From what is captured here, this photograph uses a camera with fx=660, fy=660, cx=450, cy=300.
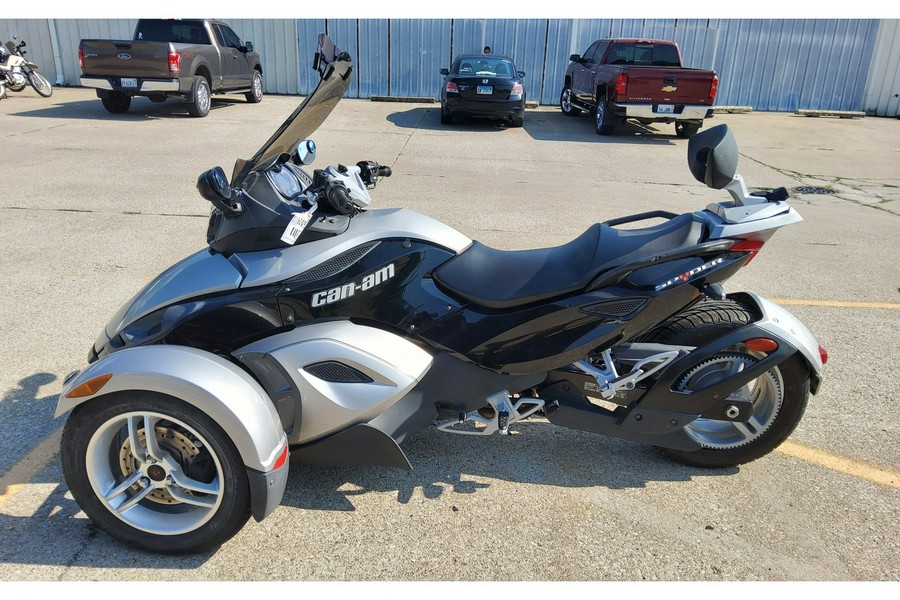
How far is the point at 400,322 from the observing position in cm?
273

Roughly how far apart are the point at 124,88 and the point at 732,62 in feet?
53.9

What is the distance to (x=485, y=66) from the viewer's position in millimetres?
14914

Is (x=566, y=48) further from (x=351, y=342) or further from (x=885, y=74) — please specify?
(x=351, y=342)

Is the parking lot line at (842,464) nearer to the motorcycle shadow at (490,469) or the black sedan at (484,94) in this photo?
the motorcycle shadow at (490,469)

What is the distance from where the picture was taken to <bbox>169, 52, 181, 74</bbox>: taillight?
13.3m

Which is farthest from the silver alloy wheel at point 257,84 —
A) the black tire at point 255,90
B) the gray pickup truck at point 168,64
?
the gray pickup truck at point 168,64

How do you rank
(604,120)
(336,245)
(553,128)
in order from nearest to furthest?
(336,245) < (604,120) < (553,128)

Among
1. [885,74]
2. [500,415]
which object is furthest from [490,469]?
[885,74]

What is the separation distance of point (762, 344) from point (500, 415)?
118 centimetres

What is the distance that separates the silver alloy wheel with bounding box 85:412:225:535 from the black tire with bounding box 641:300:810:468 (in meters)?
2.00

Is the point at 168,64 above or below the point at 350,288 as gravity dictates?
above

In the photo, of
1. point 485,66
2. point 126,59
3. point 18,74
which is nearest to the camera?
point 126,59

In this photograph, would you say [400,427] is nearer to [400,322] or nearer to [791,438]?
[400,322]

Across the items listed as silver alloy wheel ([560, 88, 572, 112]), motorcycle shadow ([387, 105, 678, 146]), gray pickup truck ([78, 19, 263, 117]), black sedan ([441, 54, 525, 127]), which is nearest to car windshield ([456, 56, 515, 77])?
black sedan ([441, 54, 525, 127])
